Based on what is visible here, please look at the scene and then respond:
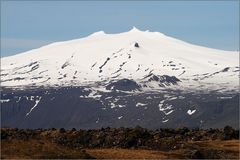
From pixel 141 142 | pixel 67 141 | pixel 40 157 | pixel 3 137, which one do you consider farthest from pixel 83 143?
pixel 40 157

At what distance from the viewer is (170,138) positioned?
184 ft

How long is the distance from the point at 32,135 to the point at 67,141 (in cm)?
310

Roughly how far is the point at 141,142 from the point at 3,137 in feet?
41.0

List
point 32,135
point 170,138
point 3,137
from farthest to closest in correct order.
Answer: point 170,138 → point 32,135 → point 3,137

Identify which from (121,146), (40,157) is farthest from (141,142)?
(40,157)

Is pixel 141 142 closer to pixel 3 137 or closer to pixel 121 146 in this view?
pixel 121 146

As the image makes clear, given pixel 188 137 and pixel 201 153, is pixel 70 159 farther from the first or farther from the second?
pixel 188 137

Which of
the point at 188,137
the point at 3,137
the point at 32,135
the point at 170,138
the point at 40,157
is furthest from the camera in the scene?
the point at 188,137

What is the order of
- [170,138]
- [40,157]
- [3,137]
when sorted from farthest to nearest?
[170,138] → [3,137] → [40,157]

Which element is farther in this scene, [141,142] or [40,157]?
[141,142]

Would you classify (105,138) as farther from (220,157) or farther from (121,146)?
(220,157)

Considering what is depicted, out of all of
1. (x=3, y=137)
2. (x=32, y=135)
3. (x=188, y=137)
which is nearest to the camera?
(x=3, y=137)

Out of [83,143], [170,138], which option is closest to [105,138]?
[83,143]

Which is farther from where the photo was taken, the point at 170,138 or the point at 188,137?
the point at 188,137
